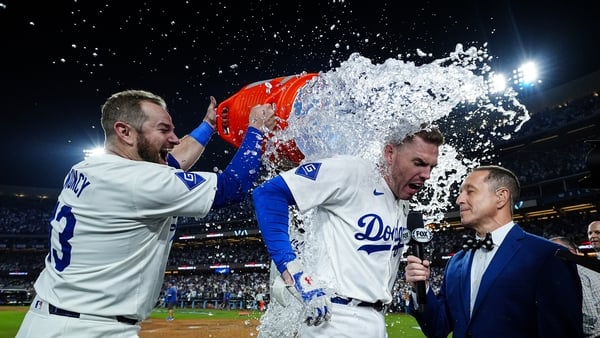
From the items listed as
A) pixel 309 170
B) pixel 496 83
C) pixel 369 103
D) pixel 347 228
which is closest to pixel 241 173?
pixel 309 170

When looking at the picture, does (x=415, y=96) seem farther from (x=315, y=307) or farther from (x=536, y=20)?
(x=536, y=20)

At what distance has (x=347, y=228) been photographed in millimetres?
2781

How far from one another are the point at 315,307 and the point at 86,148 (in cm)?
5044

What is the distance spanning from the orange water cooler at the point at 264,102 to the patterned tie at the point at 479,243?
1476 mm

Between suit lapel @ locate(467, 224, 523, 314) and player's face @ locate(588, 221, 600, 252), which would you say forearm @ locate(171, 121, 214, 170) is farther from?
player's face @ locate(588, 221, 600, 252)

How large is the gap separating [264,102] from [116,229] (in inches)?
51.7

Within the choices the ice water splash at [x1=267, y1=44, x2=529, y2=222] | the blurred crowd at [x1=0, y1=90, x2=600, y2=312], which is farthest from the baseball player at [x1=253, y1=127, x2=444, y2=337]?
the blurred crowd at [x1=0, y1=90, x2=600, y2=312]

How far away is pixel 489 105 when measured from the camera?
32.8 m

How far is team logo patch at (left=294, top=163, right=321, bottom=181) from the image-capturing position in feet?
8.73

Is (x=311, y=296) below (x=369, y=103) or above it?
below

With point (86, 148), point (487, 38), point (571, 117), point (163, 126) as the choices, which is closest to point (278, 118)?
point (163, 126)

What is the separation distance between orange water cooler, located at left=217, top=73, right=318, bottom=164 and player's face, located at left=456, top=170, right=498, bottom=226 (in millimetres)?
1397

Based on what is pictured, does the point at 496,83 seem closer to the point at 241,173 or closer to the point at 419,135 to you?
the point at 419,135

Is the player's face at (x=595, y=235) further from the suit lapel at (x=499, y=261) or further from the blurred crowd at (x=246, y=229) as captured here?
the blurred crowd at (x=246, y=229)
